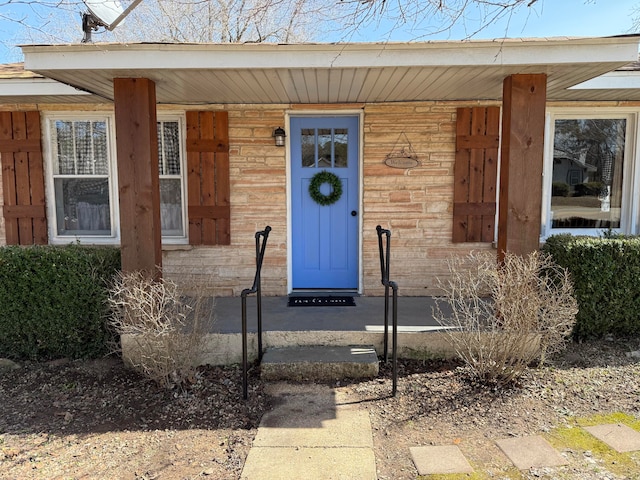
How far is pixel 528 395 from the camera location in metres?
3.21

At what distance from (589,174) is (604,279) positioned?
196 centimetres

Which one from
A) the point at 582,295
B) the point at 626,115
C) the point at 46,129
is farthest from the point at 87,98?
the point at 626,115

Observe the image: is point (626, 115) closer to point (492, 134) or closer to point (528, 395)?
point (492, 134)

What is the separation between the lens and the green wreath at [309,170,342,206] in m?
A: 5.05

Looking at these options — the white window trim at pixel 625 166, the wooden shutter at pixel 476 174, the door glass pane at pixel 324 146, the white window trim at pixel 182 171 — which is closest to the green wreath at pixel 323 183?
the door glass pane at pixel 324 146

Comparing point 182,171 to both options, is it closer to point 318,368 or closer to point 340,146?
point 340,146

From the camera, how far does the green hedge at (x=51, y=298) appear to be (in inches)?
144

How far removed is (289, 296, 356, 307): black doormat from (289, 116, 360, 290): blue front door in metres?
0.33

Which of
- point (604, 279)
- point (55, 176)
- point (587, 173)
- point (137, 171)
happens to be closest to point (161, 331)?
point (137, 171)

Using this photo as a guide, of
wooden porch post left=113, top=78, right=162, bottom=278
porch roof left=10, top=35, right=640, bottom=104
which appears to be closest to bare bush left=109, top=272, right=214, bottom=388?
wooden porch post left=113, top=78, right=162, bottom=278

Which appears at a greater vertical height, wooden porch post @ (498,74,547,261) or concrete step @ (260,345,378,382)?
wooden porch post @ (498,74,547,261)

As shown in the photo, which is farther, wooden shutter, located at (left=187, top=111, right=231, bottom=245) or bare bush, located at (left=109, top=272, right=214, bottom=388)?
wooden shutter, located at (left=187, top=111, right=231, bottom=245)

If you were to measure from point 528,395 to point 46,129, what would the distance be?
544 cm

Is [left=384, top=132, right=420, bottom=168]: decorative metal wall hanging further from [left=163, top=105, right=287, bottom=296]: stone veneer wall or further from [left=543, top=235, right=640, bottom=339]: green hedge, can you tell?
[left=543, top=235, right=640, bottom=339]: green hedge
